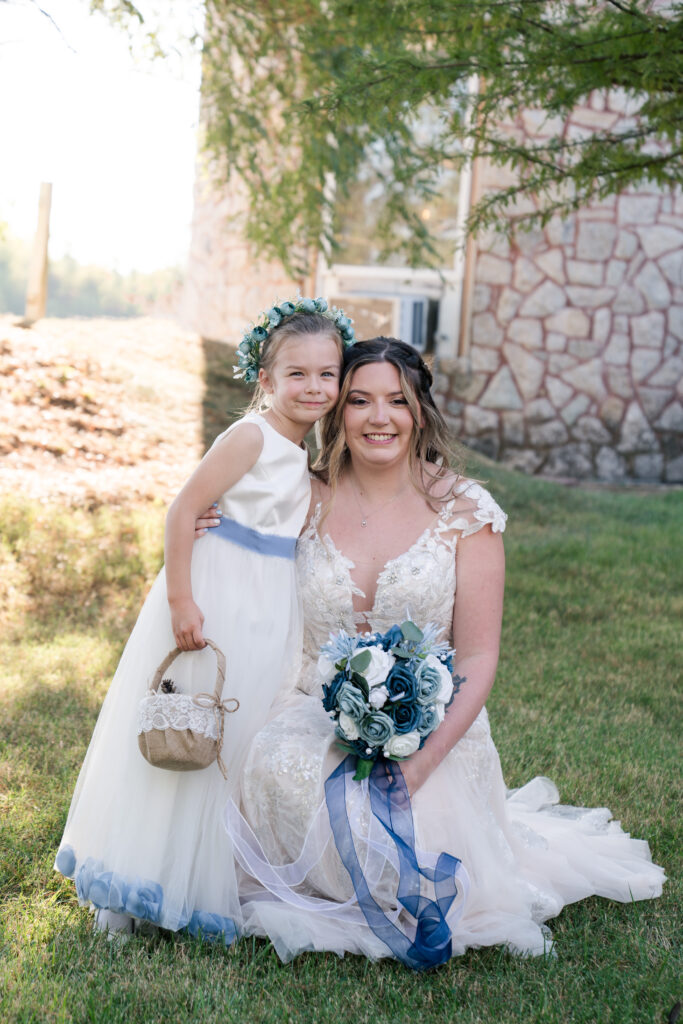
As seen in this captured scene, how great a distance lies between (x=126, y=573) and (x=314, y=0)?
143 inches

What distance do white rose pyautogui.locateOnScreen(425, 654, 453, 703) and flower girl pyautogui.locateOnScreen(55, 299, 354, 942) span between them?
0.54 meters

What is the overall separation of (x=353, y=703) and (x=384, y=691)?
0.26 feet

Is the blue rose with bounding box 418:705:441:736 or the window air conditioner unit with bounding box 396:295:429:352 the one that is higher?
the window air conditioner unit with bounding box 396:295:429:352

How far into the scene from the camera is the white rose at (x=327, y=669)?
2449 millimetres

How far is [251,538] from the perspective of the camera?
2.85 meters

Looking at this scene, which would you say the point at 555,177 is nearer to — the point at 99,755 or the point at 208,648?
the point at 208,648

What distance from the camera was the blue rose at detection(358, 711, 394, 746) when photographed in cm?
235

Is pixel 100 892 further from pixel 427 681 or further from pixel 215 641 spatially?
pixel 427 681

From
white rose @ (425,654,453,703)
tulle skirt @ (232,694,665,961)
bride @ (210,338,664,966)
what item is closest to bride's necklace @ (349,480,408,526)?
bride @ (210,338,664,966)

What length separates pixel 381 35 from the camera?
4.32 metres

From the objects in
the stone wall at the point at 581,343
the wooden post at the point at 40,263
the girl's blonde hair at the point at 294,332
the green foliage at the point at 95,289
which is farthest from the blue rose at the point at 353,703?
the green foliage at the point at 95,289

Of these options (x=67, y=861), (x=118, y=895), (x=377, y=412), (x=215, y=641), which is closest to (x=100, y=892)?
(x=118, y=895)

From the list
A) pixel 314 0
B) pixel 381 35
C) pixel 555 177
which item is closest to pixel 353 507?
pixel 381 35

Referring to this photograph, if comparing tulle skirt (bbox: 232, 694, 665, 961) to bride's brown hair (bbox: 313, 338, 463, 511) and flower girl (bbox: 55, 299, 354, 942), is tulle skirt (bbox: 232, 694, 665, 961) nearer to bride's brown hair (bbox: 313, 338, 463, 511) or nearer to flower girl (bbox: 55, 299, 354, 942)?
flower girl (bbox: 55, 299, 354, 942)
